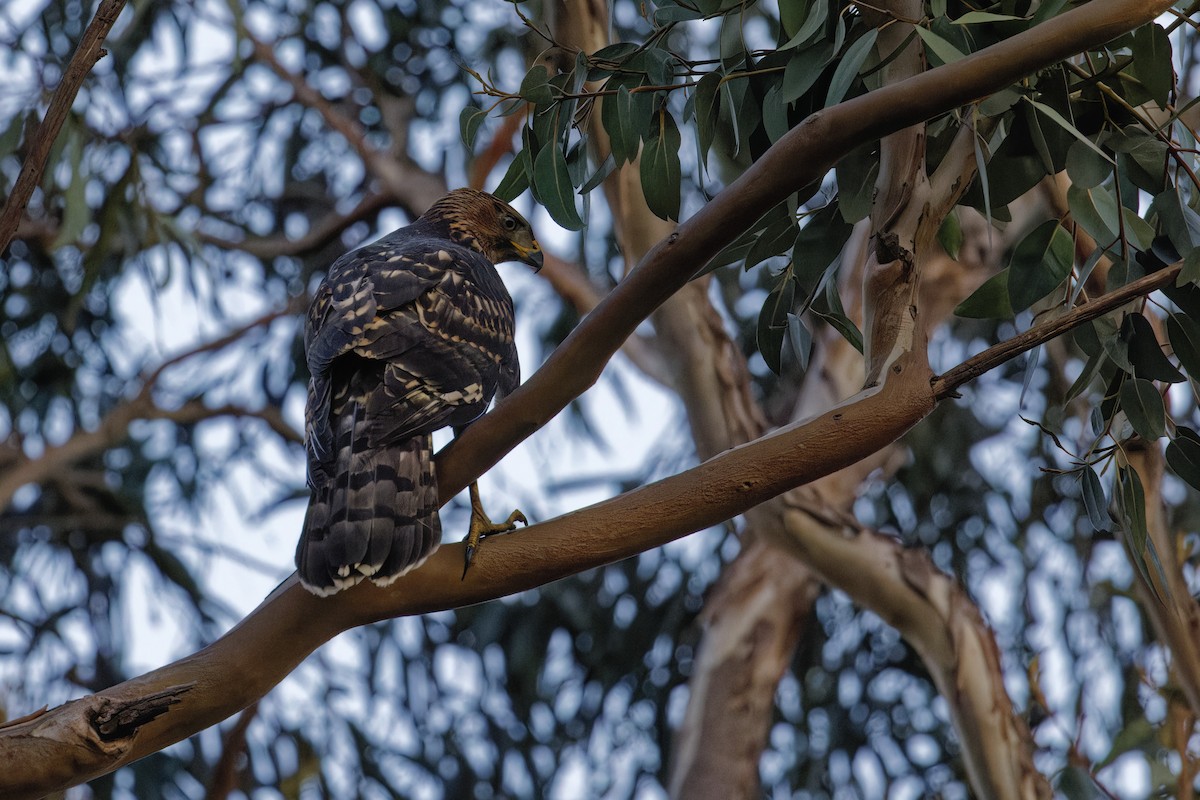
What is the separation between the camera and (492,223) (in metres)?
3.33

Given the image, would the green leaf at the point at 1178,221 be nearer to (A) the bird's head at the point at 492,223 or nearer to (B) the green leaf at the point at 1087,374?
(B) the green leaf at the point at 1087,374

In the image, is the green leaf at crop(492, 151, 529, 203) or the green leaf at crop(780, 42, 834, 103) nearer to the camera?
the green leaf at crop(780, 42, 834, 103)

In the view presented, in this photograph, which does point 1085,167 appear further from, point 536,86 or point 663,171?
point 536,86

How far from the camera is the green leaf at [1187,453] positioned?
6.07 ft

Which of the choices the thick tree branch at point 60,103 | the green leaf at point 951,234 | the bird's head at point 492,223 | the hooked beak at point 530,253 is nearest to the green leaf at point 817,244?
the green leaf at point 951,234

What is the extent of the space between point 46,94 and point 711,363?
203cm

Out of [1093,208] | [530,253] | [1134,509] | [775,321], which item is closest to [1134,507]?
[1134,509]

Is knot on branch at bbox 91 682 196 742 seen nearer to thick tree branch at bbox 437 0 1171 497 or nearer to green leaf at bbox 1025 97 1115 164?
thick tree branch at bbox 437 0 1171 497

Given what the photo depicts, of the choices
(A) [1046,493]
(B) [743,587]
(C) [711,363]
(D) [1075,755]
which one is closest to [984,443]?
(A) [1046,493]

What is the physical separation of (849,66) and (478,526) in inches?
31.5

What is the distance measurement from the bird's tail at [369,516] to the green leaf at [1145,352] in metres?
0.99

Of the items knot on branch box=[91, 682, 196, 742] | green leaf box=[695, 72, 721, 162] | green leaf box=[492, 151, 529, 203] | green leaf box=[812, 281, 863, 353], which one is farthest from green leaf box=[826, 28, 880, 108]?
knot on branch box=[91, 682, 196, 742]

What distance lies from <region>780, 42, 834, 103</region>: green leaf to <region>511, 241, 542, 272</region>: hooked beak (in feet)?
5.40

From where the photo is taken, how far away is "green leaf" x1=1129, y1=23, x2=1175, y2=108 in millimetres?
1717
